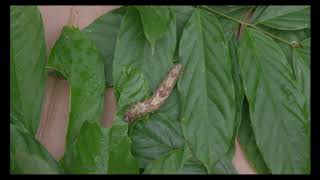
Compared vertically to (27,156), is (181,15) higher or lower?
higher

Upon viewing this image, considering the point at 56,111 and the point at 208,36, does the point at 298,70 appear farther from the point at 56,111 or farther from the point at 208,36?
the point at 56,111

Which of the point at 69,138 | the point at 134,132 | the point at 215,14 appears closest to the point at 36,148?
the point at 69,138

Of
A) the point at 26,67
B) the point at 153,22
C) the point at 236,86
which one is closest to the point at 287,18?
the point at 236,86

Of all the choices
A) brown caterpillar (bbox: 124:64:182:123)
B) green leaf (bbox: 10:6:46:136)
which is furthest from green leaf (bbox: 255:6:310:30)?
green leaf (bbox: 10:6:46:136)

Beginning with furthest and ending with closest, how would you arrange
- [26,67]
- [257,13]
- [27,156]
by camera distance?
[257,13]
[26,67]
[27,156]

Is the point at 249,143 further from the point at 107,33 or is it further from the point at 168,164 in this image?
the point at 107,33

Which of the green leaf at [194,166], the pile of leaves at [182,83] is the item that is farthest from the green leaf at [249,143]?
the green leaf at [194,166]
